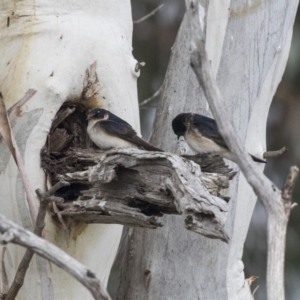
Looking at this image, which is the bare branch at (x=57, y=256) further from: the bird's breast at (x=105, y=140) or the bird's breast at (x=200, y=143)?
the bird's breast at (x=200, y=143)

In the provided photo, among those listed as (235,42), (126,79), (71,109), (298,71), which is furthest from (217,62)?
(298,71)

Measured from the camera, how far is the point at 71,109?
2.86 metres

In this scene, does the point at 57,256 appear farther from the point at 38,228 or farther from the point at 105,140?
the point at 105,140

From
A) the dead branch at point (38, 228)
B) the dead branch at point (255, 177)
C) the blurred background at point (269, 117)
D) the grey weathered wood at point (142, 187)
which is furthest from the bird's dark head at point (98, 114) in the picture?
the blurred background at point (269, 117)

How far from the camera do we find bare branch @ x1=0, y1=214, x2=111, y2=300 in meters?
1.51

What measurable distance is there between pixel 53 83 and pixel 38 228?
63cm

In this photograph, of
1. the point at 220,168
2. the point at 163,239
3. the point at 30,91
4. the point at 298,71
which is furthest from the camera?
the point at 298,71

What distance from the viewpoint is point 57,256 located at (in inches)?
60.8

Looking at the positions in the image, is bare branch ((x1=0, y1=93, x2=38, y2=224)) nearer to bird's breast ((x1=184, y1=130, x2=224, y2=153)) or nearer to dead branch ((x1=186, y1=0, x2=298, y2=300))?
bird's breast ((x1=184, y1=130, x2=224, y2=153))

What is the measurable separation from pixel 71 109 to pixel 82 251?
0.49 meters

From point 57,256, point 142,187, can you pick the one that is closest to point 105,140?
point 142,187

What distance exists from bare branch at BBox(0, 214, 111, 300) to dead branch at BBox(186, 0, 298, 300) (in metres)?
0.32

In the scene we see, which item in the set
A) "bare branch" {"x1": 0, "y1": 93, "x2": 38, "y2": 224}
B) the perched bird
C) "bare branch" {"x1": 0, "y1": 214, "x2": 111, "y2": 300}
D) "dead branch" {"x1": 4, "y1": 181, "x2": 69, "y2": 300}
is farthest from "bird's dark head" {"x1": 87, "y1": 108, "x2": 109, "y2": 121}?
"bare branch" {"x1": 0, "y1": 214, "x2": 111, "y2": 300}

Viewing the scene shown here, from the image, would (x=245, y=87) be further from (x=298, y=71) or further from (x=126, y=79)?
(x=298, y=71)
